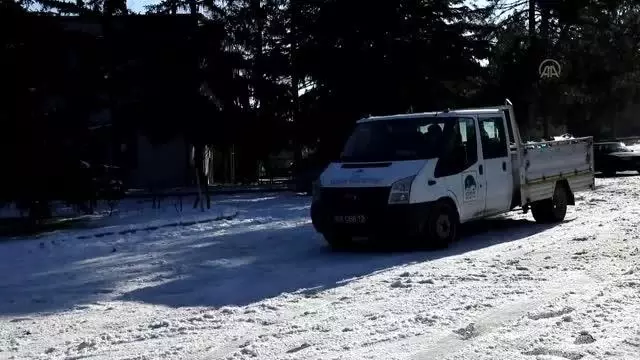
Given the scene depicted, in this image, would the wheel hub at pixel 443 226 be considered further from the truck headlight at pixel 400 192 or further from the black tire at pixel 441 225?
the truck headlight at pixel 400 192

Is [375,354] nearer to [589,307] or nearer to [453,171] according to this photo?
[589,307]

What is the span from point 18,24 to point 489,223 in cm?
979

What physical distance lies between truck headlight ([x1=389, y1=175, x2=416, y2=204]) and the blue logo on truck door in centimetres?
141

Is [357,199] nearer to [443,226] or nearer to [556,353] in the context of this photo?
[443,226]

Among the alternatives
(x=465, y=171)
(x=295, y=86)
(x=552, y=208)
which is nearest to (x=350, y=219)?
(x=465, y=171)

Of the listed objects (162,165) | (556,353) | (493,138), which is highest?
(493,138)

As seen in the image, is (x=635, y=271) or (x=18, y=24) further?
(x=18, y=24)

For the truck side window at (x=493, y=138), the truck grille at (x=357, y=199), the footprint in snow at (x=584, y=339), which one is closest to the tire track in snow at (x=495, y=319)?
the footprint in snow at (x=584, y=339)

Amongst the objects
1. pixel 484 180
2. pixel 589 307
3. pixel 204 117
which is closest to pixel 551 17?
pixel 204 117

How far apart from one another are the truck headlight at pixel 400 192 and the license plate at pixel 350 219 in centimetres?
49

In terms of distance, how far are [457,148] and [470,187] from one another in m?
0.68

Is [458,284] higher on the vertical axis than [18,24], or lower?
lower

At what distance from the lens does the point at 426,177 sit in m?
12.9

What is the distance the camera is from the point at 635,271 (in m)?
10.4
